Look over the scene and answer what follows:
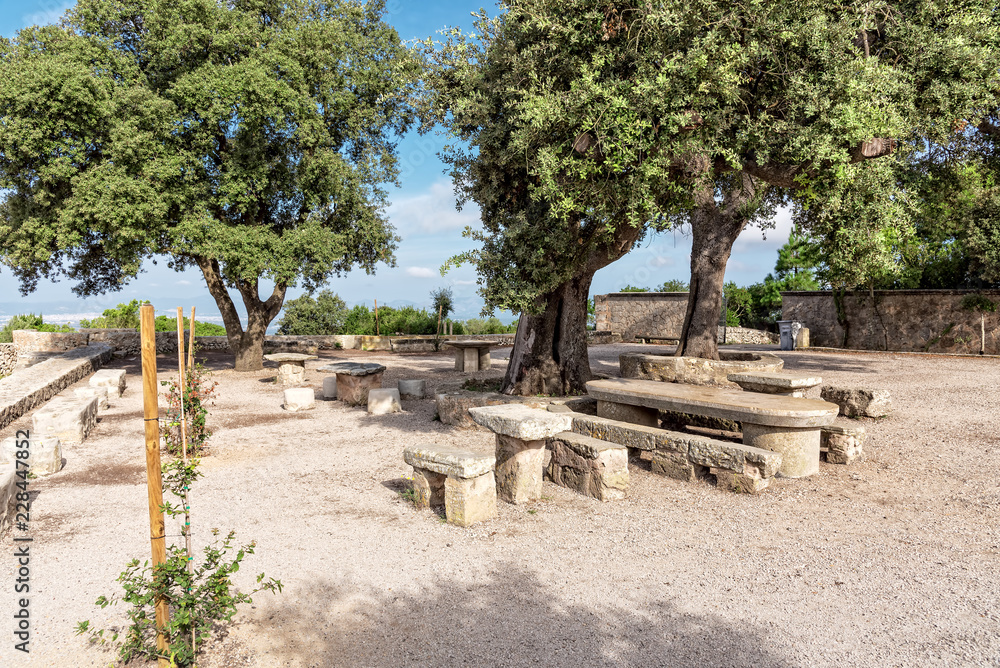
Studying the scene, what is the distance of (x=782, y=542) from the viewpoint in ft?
14.8

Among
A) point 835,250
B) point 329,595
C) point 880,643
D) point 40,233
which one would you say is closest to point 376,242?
point 40,233

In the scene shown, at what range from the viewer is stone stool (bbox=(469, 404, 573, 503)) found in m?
5.20

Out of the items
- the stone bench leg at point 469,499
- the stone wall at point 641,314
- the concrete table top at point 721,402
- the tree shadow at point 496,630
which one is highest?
the stone wall at point 641,314

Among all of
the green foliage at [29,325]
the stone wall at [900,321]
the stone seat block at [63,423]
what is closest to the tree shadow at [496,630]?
the stone seat block at [63,423]

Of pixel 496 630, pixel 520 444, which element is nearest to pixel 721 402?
pixel 520 444

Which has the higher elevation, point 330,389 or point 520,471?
point 330,389

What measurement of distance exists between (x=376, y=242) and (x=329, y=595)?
43.9 feet

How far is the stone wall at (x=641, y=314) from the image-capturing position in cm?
2355

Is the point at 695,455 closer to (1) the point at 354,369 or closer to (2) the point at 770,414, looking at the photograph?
(2) the point at 770,414

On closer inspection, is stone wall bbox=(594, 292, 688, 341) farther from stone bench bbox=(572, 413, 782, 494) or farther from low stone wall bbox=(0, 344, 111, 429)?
low stone wall bbox=(0, 344, 111, 429)

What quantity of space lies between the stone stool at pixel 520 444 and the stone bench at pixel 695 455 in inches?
46.9

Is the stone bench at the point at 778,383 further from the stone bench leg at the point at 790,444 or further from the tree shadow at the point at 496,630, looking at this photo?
the tree shadow at the point at 496,630

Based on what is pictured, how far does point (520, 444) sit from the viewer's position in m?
5.41

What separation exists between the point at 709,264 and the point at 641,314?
1325 cm
